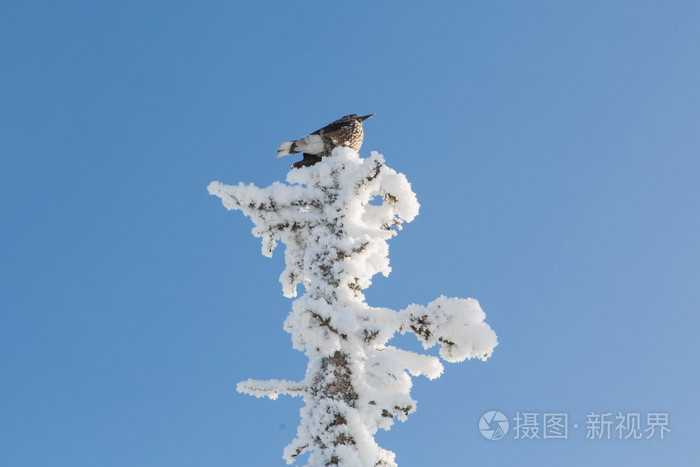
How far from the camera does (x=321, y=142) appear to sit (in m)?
8.52

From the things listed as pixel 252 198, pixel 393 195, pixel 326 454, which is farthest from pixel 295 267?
pixel 326 454

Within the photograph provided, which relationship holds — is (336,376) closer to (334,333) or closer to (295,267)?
(334,333)

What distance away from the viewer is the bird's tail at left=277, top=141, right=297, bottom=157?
28.0ft

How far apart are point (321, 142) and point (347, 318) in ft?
9.59

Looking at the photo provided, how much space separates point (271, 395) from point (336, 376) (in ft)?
2.90

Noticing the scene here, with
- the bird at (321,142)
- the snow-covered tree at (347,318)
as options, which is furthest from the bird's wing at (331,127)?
the snow-covered tree at (347,318)

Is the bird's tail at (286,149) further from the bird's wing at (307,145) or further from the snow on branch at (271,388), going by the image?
the snow on branch at (271,388)

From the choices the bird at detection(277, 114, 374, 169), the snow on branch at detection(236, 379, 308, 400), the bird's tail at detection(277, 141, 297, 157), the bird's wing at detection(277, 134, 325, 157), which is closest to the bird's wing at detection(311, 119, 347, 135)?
the bird at detection(277, 114, 374, 169)

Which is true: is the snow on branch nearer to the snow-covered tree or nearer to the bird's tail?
the snow-covered tree

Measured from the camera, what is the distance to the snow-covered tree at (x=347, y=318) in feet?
21.6

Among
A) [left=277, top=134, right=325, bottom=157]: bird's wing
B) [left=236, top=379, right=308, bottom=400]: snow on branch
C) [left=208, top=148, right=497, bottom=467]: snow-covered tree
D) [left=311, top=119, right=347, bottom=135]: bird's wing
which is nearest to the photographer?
[left=208, top=148, right=497, bottom=467]: snow-covered tree

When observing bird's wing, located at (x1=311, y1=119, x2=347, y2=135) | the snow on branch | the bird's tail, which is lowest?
the snow on branch

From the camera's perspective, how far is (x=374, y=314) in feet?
23.3

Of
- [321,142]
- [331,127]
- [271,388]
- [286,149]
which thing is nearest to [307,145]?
[321,142]
